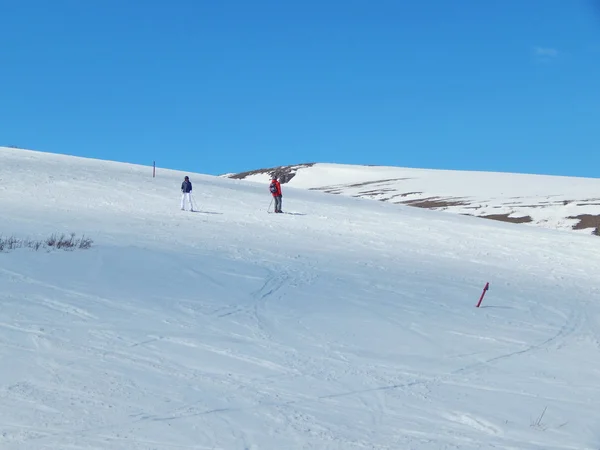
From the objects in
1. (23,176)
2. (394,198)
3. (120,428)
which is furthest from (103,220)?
(394,198)

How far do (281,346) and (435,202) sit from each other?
2531 inches

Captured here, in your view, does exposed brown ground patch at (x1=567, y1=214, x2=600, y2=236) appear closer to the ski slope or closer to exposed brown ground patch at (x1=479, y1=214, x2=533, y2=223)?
exposed brown ground patch at (x1=479, y1=214, x2=533, y2=223)

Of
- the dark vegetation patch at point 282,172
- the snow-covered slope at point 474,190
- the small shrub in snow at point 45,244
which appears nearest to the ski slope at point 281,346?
the small shrub in snow at point 45,244

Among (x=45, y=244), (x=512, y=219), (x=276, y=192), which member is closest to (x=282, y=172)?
(x=512, y=219)

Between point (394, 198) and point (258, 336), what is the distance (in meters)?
70.8

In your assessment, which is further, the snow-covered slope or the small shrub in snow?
the snow-covered slope

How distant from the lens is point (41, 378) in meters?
7.70

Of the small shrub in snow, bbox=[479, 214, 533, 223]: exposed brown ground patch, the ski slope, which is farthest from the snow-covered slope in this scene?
the small shrub in snow

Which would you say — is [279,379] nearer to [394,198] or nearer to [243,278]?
[243,278]

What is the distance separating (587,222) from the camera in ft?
150

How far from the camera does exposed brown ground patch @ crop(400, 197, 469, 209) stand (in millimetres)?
68500

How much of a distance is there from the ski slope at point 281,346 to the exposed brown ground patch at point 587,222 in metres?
22.8

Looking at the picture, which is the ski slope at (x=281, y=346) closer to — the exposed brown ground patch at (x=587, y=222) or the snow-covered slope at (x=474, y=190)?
the exposed brown ground patch at (x=587, y=222)

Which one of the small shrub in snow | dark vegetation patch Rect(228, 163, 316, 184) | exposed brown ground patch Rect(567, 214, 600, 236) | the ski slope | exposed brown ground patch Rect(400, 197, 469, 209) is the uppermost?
dark vegetation patch Rect(228, 163, 316, 184)
